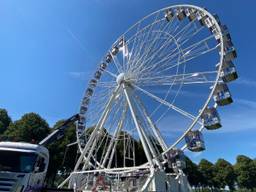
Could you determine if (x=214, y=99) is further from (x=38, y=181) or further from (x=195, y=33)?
(x=38, y=181)

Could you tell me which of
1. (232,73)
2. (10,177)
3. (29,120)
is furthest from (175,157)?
(29,120)

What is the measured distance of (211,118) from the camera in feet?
63.4

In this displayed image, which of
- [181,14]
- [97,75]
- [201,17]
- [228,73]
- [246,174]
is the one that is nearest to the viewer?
[228,73]

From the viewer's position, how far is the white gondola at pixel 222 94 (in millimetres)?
19469

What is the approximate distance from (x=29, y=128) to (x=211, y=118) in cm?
3071

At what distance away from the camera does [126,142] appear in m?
27.8

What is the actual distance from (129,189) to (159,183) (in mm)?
2535

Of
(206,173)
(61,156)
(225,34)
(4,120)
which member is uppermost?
(206,173)

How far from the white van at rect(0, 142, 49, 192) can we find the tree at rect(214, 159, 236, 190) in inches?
2830

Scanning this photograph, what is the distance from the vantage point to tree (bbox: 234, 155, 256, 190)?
7231 centimetres

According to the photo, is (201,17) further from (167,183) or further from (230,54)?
(167,183)

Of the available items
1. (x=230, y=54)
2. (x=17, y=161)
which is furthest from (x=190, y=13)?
(x=17, y=161)

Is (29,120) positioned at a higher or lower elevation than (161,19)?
lower

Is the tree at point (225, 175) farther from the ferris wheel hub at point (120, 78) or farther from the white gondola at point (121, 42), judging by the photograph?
the ferris wheel hub at point (120, 78)
